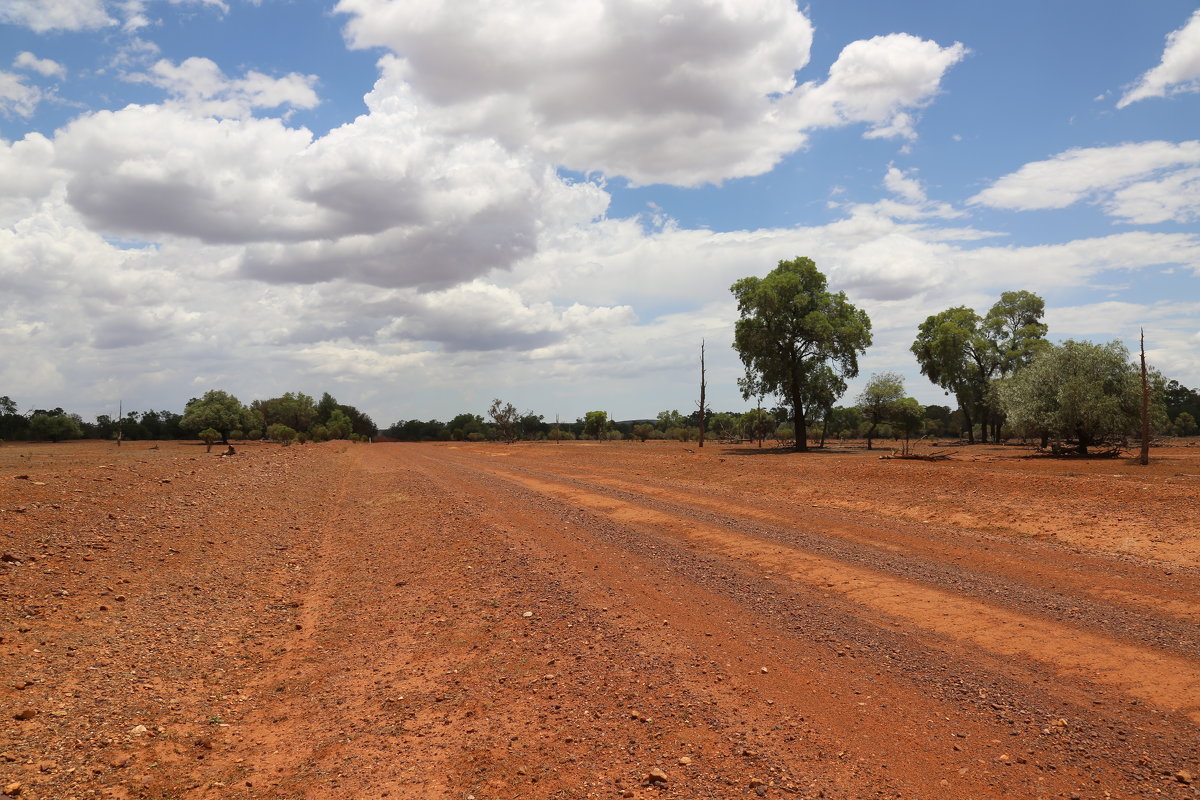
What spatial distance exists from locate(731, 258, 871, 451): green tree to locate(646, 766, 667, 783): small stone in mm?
43603

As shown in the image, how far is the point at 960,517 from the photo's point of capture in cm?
1623

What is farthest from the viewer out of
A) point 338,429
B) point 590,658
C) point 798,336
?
point 338,429

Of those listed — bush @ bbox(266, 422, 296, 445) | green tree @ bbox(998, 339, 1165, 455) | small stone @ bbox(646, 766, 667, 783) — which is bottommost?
small stone @ bbox(646, 766, 667, 783)

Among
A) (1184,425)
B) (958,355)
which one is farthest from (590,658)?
(1184,425)

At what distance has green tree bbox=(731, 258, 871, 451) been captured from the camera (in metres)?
46.3

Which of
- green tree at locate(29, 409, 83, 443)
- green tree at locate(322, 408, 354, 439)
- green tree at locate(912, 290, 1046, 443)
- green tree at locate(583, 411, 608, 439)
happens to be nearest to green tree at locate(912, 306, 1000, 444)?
green tree at locate(912, 290, 1046, 443)

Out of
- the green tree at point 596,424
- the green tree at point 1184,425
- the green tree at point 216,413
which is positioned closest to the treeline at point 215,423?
the green tree at point 216,413

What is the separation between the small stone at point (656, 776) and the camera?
14.9ft

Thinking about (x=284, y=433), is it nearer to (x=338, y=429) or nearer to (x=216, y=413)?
(x=216, y=413)

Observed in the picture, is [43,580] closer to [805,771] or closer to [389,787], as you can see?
[389,787]

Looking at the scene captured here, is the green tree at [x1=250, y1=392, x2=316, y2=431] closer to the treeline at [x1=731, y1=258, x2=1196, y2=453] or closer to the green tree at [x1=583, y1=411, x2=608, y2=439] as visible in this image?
the green tree at [x1=583, y1=411, x2=608, y2=439]

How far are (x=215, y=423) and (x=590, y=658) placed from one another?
231 feet

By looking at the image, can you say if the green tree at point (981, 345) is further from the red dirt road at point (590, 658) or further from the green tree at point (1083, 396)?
the red dirt road at point (590, 658)

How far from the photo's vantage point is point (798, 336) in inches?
1860
